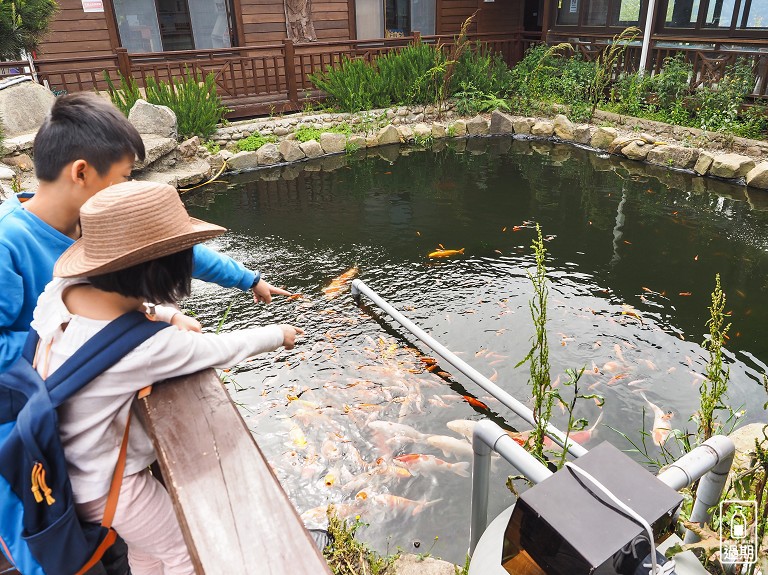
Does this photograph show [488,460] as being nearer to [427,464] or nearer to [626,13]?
[427,464]

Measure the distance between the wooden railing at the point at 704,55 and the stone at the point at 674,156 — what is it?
162 cm

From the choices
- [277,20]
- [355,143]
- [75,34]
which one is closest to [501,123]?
[355,143]

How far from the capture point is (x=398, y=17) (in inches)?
549

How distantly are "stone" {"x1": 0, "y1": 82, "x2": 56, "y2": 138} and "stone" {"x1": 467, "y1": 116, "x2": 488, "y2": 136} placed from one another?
739 cm

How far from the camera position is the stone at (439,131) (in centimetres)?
1080

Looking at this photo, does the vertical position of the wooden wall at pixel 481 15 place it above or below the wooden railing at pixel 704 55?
above

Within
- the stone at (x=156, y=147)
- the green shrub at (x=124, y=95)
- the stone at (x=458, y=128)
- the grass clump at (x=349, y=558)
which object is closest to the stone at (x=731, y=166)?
the stone at (x=458, y=128)

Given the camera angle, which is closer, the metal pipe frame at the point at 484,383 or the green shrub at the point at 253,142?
the metal pipe frame at the point at 484,383

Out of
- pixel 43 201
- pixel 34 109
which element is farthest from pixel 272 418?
pixel 34 109

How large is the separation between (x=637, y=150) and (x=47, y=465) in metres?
9.90

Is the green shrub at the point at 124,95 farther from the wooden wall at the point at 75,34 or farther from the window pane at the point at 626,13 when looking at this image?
the window pane at the point at 626,13

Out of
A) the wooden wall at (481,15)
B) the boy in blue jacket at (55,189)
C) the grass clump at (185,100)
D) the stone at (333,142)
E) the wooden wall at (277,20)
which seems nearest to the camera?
the boy in blue jacket at (55,189)

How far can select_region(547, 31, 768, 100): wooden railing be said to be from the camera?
29.4 ft

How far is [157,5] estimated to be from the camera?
444 inches
